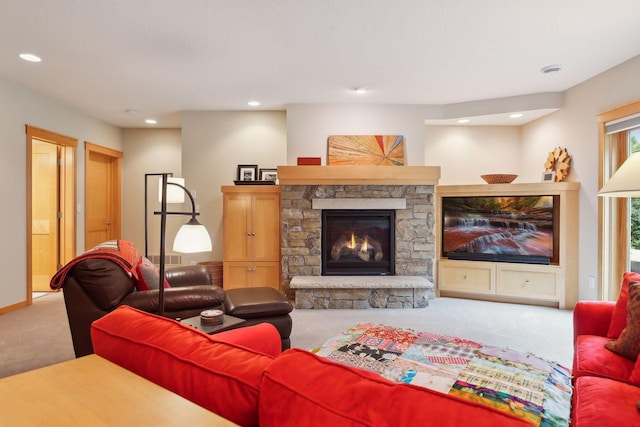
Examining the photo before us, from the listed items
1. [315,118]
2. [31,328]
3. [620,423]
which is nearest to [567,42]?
[315,118]

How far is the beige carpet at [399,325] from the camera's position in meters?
2.85

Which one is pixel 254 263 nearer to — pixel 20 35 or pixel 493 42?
pixel 20 35

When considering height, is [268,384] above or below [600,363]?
above

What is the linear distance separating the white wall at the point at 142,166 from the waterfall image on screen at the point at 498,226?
4319 millimetres

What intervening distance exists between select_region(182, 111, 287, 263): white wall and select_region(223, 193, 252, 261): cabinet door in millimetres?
529

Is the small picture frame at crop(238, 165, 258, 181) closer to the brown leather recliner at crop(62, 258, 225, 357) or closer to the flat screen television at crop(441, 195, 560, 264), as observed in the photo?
the flat screen television at crop(441, 195, 560, 264)

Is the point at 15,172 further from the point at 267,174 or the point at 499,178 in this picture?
the point at 499,178

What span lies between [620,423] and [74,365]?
161cm

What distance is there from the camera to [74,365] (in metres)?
0.87

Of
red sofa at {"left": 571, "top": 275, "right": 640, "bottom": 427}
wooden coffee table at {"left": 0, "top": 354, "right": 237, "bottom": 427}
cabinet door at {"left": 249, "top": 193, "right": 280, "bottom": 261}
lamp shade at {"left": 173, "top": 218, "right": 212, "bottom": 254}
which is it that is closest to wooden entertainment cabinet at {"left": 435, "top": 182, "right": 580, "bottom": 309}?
cabinet door at {"left": 249, "top": 193, "right": 280, "bottom": 261}

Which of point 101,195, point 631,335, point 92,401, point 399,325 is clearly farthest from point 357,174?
point 101,195

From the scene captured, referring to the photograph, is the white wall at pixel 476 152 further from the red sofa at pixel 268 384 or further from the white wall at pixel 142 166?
the red sofa at pixel 268 384

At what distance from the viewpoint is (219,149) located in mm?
5164

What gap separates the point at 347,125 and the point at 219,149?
1829 millimetres
